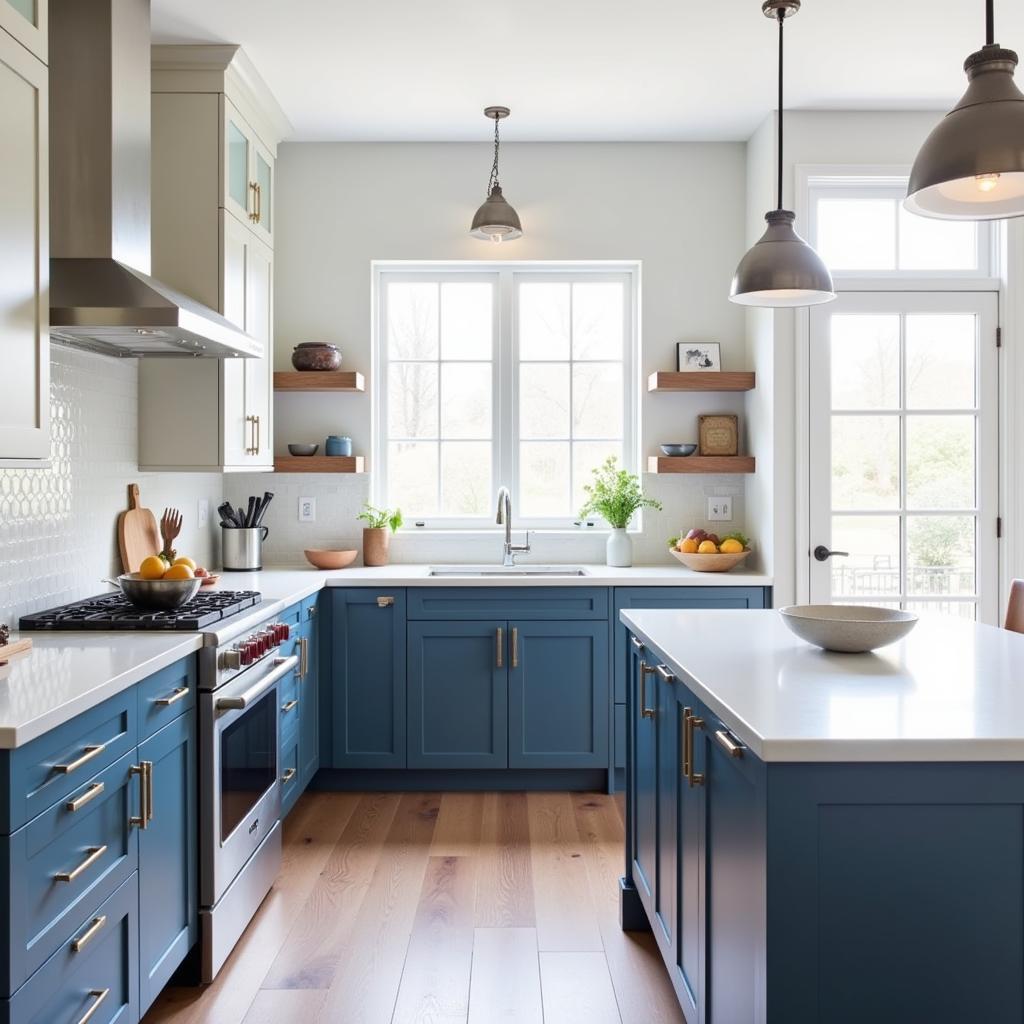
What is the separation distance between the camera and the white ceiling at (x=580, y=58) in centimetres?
323

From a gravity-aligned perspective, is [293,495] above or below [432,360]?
below

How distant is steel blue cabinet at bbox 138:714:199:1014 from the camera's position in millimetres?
2162

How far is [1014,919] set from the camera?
1.40 metres

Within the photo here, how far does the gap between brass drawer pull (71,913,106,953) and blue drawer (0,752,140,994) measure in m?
0.03

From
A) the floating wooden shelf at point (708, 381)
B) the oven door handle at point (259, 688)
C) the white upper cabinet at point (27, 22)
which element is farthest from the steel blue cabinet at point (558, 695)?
the white upper cabinet at point (27, 22)

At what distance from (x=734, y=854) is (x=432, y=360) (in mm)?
3462

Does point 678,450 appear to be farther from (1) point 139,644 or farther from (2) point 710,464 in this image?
(1) point 139,644

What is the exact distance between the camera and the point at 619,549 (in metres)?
4.38

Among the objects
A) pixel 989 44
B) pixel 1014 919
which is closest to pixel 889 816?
pixel 1014 919

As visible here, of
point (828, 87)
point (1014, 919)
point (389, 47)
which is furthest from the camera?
point (828, 87)

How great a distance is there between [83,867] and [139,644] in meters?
0.62

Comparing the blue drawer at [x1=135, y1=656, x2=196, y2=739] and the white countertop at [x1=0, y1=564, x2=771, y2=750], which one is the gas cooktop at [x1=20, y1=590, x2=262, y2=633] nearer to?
the white countertop at [x1=0, y1=564, x2=771, y2=750]

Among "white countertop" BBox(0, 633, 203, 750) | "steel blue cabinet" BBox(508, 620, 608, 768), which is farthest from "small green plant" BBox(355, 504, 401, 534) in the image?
"white countertop" BBox(0, 633, 203, 750)

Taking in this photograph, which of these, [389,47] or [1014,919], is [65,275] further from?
[1014,919]
